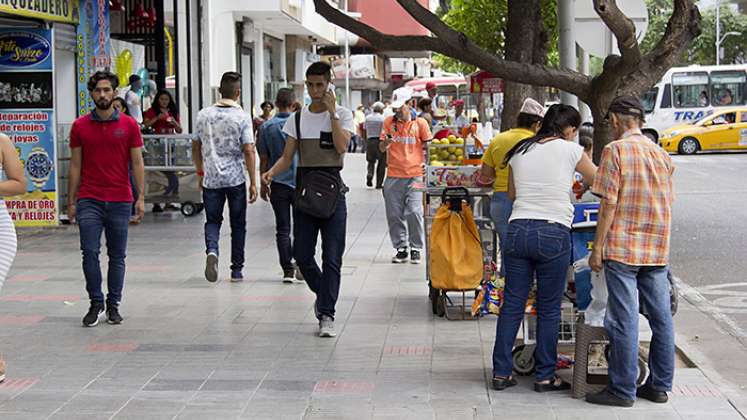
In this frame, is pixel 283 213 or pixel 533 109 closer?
pixel 533 109

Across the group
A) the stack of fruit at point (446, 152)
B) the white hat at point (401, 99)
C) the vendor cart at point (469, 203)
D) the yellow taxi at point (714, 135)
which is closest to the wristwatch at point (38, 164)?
the white hat at point (401, 99)

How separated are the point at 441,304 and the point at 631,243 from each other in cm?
314

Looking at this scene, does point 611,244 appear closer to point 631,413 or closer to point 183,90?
point 631,413

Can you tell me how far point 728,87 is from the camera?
42625mm

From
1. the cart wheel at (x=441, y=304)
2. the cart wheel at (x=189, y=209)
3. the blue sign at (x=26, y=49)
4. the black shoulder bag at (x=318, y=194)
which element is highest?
the blue sign at (x=26, y=49)

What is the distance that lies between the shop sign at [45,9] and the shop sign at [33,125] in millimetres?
296

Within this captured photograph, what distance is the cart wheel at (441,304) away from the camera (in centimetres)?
943

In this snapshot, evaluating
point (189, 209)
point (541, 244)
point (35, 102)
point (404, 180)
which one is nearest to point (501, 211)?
point (541, 244)

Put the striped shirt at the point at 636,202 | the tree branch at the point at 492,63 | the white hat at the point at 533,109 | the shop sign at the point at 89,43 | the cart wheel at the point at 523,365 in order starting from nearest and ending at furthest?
the striped shirt at the point at 636,202 < the cart wheel at the point at 523,365 < the tree branch at the point at 492,63 < the white hat at the point at 533,109 < the shop sign at the point at 89,43

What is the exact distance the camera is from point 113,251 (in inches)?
360

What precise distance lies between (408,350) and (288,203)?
12.1 ft

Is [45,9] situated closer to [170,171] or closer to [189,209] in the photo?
[170,171]

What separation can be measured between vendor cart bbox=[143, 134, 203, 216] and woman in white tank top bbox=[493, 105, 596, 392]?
10734mm

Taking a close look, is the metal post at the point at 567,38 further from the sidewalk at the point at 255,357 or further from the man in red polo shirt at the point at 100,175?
the man in red polo shirt at the point at 100,175
